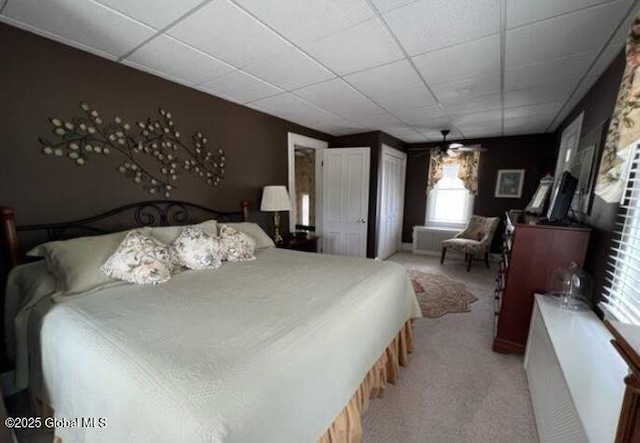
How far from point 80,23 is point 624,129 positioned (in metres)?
3.00

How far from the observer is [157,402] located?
0.83 meters

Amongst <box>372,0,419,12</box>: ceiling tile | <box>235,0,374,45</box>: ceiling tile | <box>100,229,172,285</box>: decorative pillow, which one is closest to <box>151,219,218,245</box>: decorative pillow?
<box>100,229,172,285</box>: decorative pillow

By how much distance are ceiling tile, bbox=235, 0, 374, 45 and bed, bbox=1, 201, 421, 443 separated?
162 centimetres

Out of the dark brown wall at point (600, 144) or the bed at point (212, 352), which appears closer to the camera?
the bed at point (212, 352)

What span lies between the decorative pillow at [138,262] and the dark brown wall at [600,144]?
294 cm

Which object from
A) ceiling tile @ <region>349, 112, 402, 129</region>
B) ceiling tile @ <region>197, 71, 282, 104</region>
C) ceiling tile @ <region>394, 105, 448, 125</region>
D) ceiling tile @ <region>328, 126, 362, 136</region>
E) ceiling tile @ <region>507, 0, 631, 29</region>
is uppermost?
ceiling tile @ <region>507, 0, 631, 29</region>

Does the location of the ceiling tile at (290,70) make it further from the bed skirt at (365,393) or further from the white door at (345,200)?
the bed skirt at (365,393)

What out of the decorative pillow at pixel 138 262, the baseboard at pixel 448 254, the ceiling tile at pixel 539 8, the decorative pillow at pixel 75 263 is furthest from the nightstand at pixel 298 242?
the ceiling tile at pixel 539 8

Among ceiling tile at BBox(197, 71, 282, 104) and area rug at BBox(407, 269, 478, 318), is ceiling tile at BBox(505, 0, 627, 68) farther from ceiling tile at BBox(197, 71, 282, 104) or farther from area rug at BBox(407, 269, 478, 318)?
area rug at BBox(407, 269, 478, 318)

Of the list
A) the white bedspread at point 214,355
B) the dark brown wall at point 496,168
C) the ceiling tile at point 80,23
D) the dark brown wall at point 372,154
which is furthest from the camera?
the dark brown wall at point 496,168

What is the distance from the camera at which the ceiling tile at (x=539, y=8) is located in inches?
54.3

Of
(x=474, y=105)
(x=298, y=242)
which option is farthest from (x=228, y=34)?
(x=474, y=105)

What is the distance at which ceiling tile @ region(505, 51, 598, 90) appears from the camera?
1.97m

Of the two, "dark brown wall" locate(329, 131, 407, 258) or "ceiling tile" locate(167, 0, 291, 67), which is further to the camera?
"dark brown wall" locate(329, 131, 407, 258)
